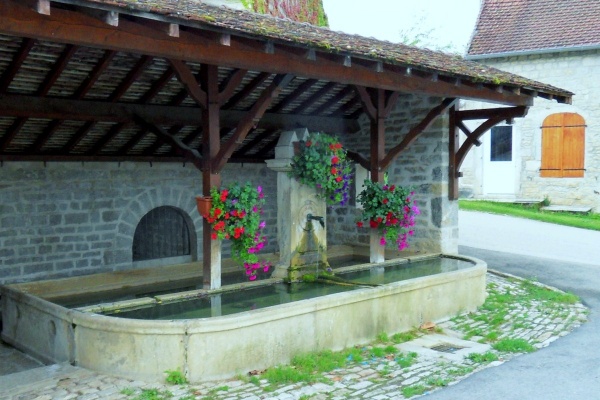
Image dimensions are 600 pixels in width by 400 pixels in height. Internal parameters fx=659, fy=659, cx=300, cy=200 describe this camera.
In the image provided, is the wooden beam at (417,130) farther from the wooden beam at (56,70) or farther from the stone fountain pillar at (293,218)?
the wooden beam at (56,70)

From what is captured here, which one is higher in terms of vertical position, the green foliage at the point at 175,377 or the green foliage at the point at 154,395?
the green foliage at the point at 175,377

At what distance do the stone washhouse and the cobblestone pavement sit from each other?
24 cm

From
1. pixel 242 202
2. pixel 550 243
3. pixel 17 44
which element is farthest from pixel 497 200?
pixel 17 44

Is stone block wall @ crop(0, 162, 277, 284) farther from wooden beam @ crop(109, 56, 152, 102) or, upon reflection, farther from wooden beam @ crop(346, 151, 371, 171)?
wooden beam @ crop(346, 151, 371, 171)

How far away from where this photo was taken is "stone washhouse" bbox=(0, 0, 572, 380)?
201 inches

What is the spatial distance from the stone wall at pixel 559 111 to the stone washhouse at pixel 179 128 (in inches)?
346

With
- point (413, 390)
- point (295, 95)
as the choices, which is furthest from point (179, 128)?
point (413, 390)

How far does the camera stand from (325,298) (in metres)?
6.08

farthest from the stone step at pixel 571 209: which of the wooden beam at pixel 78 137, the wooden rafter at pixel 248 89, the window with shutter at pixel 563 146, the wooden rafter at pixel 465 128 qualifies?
the wooden beam at pixel 78 137

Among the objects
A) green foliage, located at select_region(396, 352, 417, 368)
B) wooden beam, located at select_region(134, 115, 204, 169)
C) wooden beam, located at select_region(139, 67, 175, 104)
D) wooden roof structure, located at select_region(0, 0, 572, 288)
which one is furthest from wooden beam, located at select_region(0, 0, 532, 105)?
green foliage, located at select_region(396, 352, 417, 368)

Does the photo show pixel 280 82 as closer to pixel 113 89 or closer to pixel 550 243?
pixel 113 89

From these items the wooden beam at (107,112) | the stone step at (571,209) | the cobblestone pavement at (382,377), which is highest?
the wooden beam at (107,112)

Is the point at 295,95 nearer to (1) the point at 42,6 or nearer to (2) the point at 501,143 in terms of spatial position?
(1) the point at 42,6

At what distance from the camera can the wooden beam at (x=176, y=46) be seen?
13.4 ft
